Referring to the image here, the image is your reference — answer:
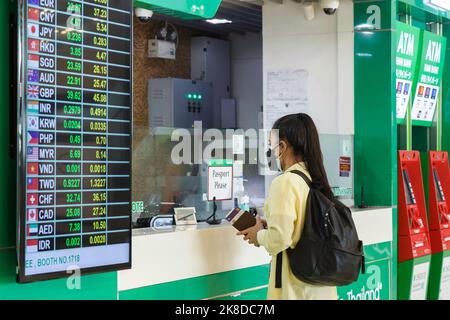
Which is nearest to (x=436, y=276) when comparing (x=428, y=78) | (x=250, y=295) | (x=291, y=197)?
(x=428, y=78)

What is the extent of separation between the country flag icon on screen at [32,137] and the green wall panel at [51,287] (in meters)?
0.43

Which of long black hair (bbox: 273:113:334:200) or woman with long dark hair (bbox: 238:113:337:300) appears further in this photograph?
long black hair (bbox: 273:113:334:200)

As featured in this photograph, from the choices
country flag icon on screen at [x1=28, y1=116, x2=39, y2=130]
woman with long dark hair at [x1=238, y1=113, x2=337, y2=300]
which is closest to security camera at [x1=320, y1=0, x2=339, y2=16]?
woman with long dark hair at [x1=238, y1=113, x2=337, y2=300]

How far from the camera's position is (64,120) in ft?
9.64

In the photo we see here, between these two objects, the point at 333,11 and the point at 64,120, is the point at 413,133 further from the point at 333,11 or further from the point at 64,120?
the point at 64,120

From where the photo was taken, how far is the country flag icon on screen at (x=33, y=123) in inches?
110

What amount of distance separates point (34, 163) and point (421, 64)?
175 inches

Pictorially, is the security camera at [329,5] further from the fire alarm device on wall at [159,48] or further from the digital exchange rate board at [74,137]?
the fire alarm device on wall at [159,48]

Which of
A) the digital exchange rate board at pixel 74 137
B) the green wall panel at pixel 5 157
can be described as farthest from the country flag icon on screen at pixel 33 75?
the green wall panel at pixel 5 157

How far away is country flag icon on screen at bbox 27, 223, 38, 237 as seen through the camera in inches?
110

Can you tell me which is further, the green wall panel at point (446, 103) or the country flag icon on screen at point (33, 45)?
the green wall panel at point (446, 103)

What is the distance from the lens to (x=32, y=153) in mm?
2807

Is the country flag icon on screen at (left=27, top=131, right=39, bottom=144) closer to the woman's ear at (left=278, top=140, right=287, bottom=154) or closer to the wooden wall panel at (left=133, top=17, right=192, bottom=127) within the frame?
the woman's ear at (left=278, top=140, right=287, bottom=154)
